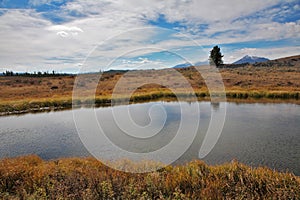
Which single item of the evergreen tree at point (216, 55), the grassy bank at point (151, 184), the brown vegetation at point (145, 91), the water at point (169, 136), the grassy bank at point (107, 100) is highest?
the evergreen tree at point (216, 55)

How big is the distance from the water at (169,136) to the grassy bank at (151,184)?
9.55ft

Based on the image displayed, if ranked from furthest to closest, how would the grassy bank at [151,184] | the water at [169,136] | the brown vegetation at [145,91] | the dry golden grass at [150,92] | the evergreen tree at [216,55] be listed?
the evergreen tree at [216,55] < the brown vegetation at [145,91] < the dry golden grass at [150,92] < the water at [169,136] < the grassy bank at [151,184]

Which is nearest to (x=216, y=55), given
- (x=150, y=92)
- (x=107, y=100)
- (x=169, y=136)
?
(x=150, y=92)

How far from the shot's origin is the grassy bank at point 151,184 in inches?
224

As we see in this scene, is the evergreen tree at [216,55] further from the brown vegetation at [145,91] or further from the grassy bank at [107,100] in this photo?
the grassy bank at [107,100]

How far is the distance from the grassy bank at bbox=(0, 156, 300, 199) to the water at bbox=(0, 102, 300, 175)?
291 centimetres

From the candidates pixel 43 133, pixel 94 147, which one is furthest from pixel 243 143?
pixel 43 133

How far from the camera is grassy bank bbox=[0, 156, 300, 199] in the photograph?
570 cm

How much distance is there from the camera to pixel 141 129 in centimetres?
1585

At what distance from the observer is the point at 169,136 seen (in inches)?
548

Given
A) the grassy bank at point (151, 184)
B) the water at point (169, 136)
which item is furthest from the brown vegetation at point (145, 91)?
the grassy bank at point (151, 184)

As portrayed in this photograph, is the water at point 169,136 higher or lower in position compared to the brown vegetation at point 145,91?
lower

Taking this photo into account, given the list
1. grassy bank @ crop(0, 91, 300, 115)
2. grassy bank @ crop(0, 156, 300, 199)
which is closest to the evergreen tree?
grassy bank @ crop(0, 91, 300, 115)

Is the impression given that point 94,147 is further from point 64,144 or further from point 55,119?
point 55,119
